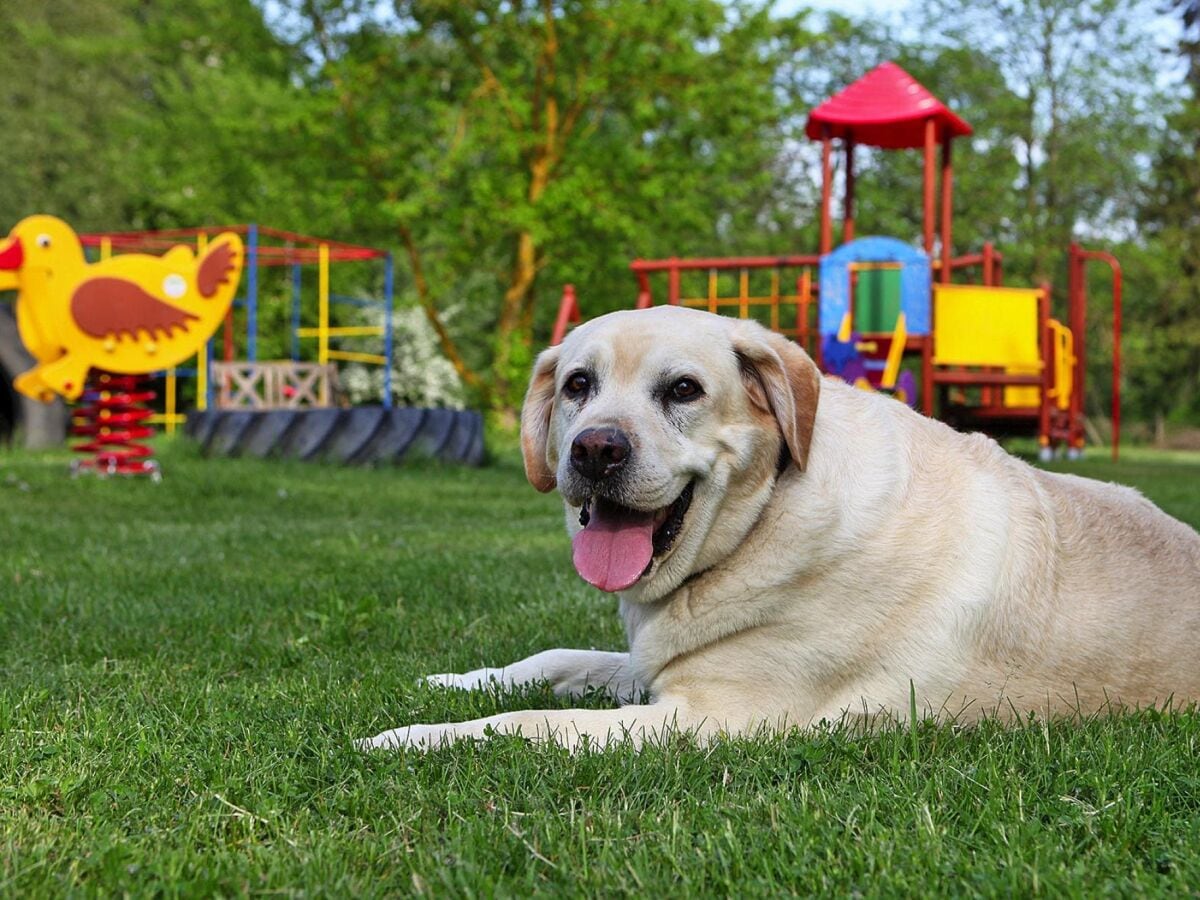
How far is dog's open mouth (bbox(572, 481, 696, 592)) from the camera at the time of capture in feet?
9.85

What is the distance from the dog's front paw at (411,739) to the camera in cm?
276

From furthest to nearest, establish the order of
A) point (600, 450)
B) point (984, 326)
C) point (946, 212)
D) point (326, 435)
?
point (946, 212), point (984, 326), point (326, 435), point (600, 450)

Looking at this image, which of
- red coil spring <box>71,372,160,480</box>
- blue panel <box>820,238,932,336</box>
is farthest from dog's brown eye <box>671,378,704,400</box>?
blue panel <box>820,238,932,336</box>

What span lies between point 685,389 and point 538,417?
560 mm

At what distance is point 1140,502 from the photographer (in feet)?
11.5

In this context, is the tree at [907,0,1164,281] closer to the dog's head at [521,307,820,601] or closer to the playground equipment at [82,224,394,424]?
the playground equipment at [82,224,394,424]

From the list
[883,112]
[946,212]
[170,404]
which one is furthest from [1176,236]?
[170,404]

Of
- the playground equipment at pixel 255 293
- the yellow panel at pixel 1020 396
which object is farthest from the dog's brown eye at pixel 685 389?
the yellow panel at pixel 1020 396

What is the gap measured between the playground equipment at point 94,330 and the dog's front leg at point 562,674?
7.09 meters

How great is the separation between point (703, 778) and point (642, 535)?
692 millimetres

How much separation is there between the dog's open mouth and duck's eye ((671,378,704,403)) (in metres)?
0.21

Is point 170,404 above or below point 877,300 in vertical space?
below

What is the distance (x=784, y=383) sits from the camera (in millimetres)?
3049

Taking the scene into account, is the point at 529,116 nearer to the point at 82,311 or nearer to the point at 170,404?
the point at 170,404
